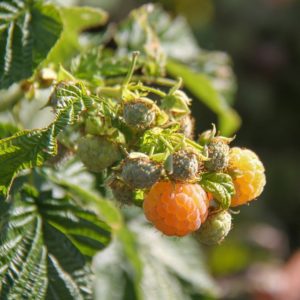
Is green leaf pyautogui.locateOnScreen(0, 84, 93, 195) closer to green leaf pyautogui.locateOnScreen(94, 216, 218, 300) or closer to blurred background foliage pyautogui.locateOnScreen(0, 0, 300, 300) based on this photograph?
green leaf pyautogui.locateOnScreen(94, 216, 218, 300)

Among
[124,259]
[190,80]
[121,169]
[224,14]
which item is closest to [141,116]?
[121,169]

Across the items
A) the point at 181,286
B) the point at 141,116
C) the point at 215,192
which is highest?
the point at 141,116

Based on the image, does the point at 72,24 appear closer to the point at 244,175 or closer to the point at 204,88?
the point at 204,88

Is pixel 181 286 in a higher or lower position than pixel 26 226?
lower

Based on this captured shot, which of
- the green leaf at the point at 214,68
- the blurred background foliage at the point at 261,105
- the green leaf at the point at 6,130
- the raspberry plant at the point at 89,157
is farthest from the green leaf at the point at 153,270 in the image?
the blurred background foliage at the point at 261,105

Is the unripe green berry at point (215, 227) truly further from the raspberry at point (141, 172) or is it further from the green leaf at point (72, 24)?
the green leaf at point (72, 24)

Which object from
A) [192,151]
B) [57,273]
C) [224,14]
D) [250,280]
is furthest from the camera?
[224,14]

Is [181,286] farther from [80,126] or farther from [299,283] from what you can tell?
[299,283]
